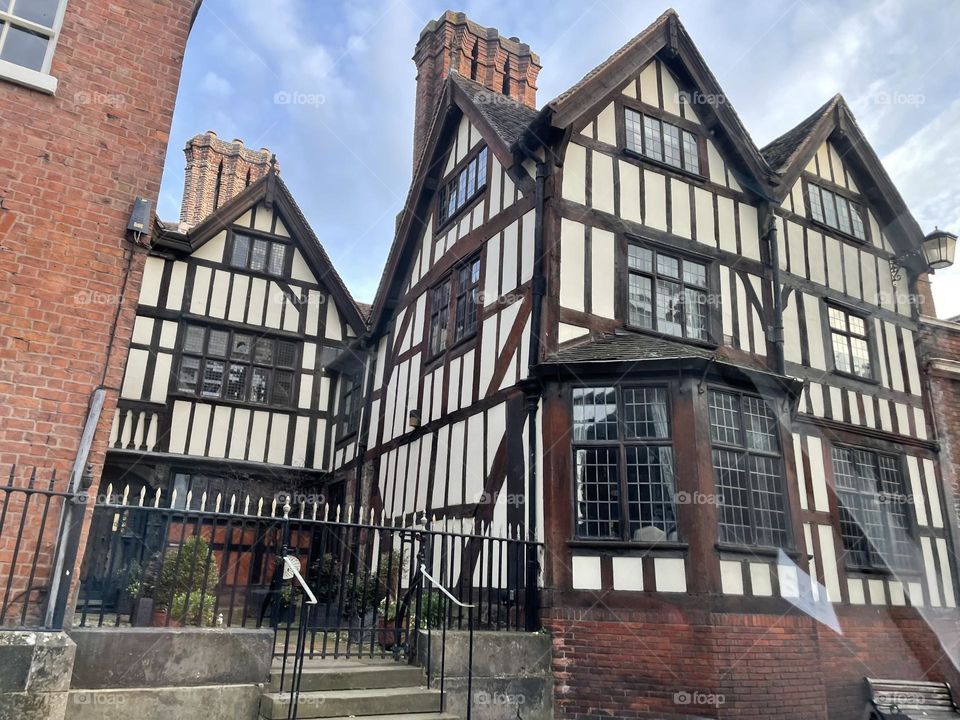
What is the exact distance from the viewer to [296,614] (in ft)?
41.4

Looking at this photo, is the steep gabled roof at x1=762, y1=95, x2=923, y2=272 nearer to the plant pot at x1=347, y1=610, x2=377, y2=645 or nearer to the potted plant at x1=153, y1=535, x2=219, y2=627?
the plant pot at x1=347, y1=610, x2=377, y2=645

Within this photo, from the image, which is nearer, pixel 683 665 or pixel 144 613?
pixel 144 613

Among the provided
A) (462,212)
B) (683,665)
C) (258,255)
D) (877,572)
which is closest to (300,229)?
(258,255)

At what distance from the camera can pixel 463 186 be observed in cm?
1471

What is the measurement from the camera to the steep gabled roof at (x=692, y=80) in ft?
40.6

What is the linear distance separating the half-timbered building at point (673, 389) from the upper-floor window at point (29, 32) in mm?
6565

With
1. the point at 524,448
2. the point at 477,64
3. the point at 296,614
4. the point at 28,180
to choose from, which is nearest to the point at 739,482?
the point at 524,448

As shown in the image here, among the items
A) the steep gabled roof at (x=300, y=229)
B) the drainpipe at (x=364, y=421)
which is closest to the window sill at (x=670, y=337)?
the drainpipe at (x=364, y=421)

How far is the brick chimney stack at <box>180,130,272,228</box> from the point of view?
26.9 m

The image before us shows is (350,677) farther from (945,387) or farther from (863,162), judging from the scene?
(863,162)

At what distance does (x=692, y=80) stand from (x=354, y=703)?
11660mm

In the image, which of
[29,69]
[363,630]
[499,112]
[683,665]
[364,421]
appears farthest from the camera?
[364,421]

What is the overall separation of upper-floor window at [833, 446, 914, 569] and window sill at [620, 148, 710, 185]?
5390 mm

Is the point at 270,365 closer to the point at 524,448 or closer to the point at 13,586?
the point at 524,448
